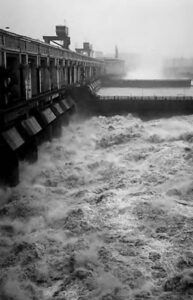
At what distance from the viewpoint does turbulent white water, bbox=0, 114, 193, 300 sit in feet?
23.8

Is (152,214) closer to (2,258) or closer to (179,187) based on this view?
(179,187)

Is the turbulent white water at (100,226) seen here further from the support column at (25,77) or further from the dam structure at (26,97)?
the support column at (25,77)

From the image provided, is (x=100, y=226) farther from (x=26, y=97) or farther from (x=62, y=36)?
(x=62, y=36)

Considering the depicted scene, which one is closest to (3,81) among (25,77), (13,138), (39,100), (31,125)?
(13,138)

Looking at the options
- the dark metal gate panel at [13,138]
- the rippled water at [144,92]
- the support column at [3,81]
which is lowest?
the dark metal gate panel at [13,138]

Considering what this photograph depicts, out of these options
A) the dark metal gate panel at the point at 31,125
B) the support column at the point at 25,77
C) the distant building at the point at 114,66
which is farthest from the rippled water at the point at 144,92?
the distant building at the point at 114,66

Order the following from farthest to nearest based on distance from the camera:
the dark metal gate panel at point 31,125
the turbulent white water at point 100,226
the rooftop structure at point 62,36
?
the rooftop structure at point 62,36
the dark metal gate panel at point 31,125
the turbulent white water at point 100,226

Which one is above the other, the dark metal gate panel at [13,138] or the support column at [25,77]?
the support column at [25,77]

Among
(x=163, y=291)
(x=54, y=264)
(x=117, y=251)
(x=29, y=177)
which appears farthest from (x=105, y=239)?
(x=29, y=177)

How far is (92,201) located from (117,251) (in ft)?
9.87

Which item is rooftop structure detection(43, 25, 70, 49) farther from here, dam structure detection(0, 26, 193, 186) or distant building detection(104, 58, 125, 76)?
distant building detection(104, 58, 125, 76)

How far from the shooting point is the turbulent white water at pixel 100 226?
7.27 m

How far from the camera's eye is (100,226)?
9594 millimetres

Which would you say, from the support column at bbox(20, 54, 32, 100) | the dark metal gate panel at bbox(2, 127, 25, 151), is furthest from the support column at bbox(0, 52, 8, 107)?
the support column at bbox(20, 54, 32, 100)
